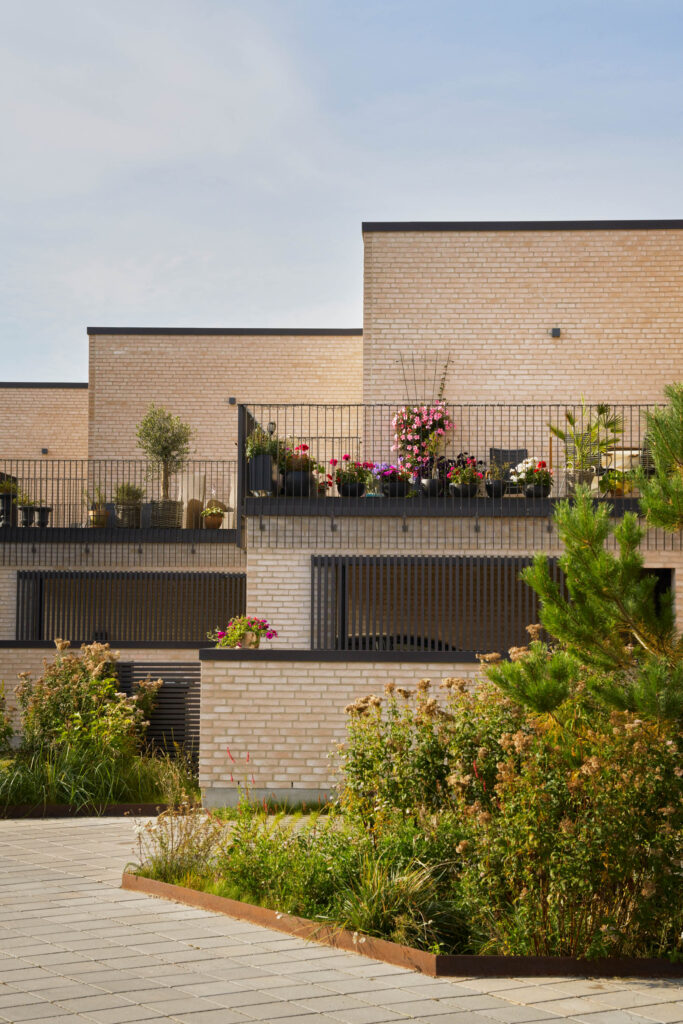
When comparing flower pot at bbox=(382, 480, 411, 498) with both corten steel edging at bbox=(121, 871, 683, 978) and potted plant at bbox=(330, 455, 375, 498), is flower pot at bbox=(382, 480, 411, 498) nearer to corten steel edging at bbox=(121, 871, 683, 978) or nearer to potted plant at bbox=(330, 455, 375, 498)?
potted plant at bbox=(330, 455, 375, 498)

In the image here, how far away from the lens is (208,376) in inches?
1081

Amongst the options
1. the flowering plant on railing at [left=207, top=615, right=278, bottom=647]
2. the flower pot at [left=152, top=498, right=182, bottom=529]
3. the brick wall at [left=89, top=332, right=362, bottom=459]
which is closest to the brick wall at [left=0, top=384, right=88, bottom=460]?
the brick wall at [left=89, top=332, right=362, bottom=459]

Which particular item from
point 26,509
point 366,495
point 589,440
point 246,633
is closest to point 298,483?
point 366,495

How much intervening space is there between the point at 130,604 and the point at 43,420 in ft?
35.4

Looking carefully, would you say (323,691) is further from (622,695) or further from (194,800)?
(622,695)

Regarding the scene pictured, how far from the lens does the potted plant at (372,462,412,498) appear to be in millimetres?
14859

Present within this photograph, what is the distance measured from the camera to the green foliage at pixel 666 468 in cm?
743

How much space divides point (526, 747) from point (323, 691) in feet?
22.0

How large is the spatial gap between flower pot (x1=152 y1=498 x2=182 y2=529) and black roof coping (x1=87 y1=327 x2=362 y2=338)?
6.88 meters

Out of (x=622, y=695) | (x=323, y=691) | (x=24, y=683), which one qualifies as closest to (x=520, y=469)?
(x=323, y=691)

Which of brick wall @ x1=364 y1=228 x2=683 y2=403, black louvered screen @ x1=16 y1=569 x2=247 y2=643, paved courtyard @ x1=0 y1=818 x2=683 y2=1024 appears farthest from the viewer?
black louvered screen @ x1=16 y1=569 x2=247 y2=643

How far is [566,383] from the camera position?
745 inches

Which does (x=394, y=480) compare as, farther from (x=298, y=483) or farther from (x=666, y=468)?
(x=666, y=468)

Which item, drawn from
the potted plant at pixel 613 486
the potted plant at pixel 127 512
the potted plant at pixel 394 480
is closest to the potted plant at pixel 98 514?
the potted plant at pixel 127 512
